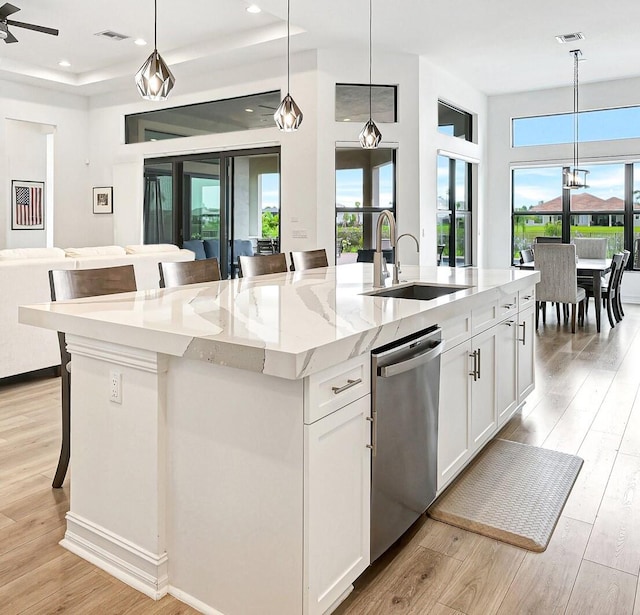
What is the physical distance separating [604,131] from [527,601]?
853 centimetres

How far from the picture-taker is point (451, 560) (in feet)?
6.97

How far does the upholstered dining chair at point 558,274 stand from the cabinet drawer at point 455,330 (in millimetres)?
4228

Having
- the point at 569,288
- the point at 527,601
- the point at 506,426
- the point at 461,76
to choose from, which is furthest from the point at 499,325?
the point at 461,76

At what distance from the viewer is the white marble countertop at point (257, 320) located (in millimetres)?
1584

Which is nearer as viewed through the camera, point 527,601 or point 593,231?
point 527,601

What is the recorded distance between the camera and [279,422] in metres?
1.62

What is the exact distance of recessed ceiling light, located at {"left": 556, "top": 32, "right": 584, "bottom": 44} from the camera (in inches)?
254

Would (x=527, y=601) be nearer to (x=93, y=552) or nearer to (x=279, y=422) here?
(x=279, y=422)

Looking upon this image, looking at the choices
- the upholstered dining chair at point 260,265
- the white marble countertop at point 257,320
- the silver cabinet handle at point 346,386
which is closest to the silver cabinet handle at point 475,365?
the white marble countertop at point 257,320

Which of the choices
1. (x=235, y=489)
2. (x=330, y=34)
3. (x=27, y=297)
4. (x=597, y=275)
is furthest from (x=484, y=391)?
(x=330, y=34)

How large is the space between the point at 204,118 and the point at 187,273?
513 cm

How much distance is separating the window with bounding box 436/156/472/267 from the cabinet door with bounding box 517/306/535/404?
4.24 m

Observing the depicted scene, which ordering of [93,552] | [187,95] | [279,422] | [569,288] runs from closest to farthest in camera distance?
1. [279,422]
2. [93,552]
3. [569,288]
4. [187,95]

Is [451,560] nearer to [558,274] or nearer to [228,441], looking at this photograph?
[228,441]
